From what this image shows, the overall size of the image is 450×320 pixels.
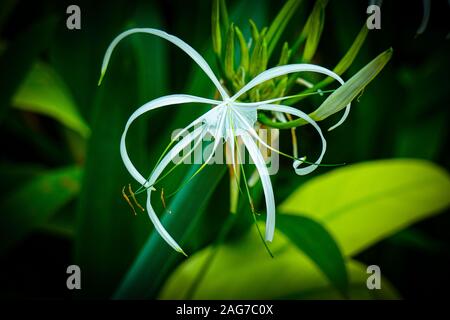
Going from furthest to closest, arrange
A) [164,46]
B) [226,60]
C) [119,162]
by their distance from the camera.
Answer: [164,46], [119,162], [226,60]

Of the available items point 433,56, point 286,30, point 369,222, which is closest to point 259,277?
point 369,222

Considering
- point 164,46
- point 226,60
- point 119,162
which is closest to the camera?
point 226,60

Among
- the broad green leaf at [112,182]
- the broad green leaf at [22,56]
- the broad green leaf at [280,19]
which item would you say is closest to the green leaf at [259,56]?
the broad green leaf at [280,19]

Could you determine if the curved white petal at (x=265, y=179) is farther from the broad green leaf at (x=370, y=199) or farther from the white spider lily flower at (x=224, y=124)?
the broad green leaf at (x=370, y=199)

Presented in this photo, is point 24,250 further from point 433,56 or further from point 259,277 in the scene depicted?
point 433,56

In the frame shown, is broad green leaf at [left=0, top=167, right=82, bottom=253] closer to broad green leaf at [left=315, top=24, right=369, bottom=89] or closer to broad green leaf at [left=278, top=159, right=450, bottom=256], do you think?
broad green leaf at [left=278, top=159, right=450, bottom=256]
